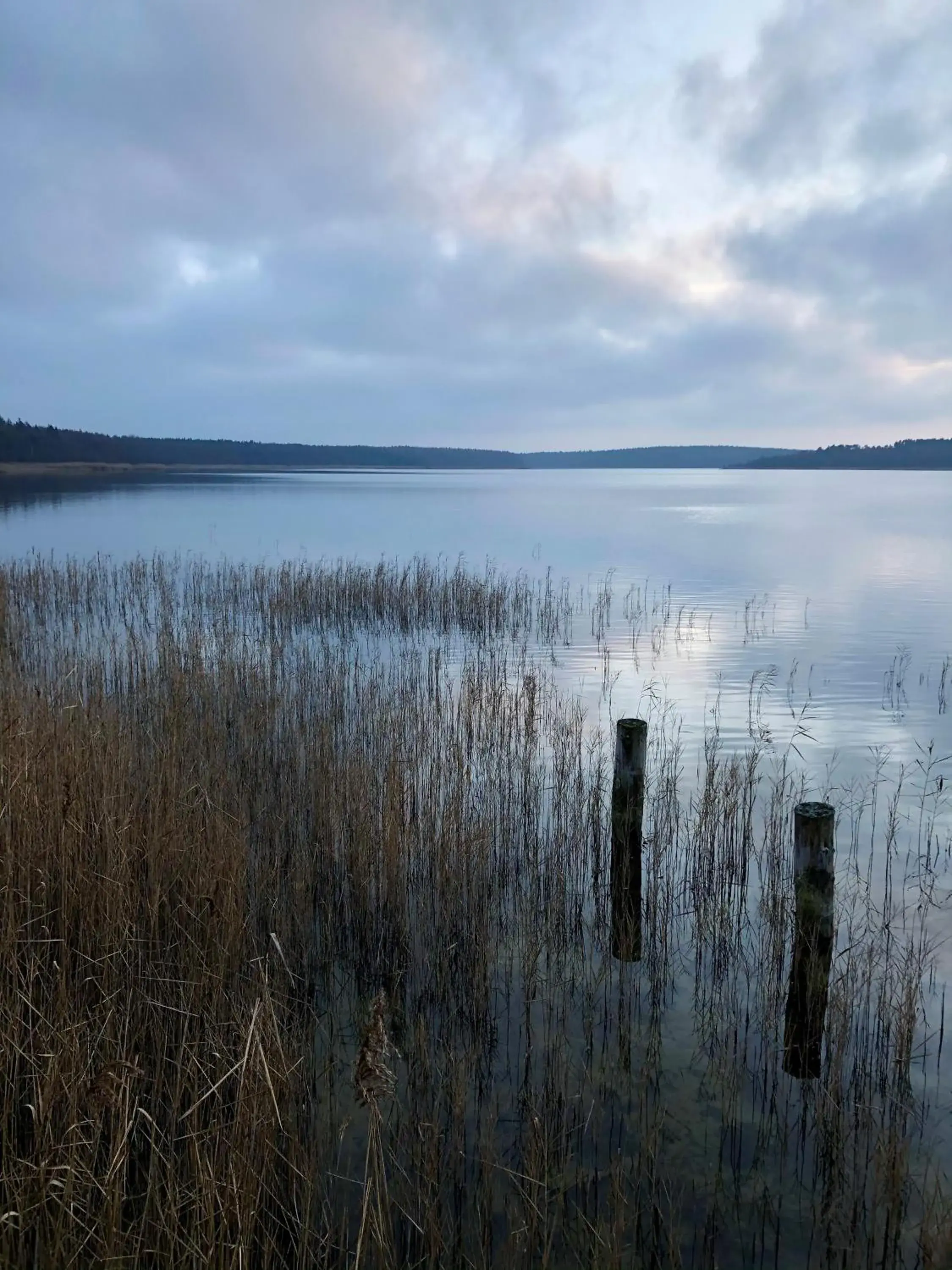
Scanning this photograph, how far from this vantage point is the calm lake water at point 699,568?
12.5 meters

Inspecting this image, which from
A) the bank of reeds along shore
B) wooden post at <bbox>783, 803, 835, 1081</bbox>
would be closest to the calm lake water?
the bank of reeds along shore

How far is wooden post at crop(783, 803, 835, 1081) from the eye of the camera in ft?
14.3

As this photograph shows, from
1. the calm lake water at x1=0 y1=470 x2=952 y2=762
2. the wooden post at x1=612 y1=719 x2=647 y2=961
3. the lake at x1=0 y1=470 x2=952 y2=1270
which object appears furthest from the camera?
the calm lake water at x1=0 y1=470 x2=952 y2=762

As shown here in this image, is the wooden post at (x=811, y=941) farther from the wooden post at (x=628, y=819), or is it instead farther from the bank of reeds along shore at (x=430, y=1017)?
the wooden post at (x=628, y=819)

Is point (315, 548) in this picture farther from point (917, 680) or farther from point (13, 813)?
point (13, 813)

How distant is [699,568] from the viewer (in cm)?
3019

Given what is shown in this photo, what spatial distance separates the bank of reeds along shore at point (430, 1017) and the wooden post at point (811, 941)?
9 centimetres

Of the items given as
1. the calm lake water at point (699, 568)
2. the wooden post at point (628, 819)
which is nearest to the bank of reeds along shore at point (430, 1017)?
the wooden post at point (628, 819)

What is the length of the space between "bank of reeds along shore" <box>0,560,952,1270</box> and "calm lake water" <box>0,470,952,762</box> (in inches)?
106

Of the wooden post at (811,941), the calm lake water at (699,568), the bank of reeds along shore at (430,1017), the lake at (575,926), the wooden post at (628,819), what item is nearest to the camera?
the bank of reeds along shore at (430,1017)

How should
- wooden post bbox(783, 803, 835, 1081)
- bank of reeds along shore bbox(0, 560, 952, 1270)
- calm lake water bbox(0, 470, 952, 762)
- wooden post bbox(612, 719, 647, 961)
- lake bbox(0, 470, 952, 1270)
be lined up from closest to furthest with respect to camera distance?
bank of reeds along shore bbox(0, 560, 952, 1270)
lake bbox(0, 470, 952, 1270)
wooden post bbox(783, 803, 835, 1081)
wooden post bbox(612, 719, 647, 961)
calm lake water bbox(0, 470, 952, 762)

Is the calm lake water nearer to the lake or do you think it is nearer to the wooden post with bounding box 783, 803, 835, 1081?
the lake

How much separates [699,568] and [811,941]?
26762mm

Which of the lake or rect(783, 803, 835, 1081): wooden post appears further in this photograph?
rect(783, 803, 835, 1081): wooden post
